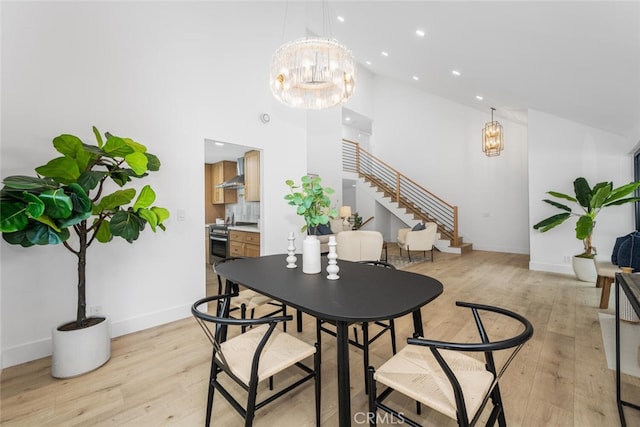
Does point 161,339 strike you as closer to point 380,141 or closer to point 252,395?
point 252,395

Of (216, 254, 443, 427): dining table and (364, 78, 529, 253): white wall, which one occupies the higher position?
(364, 78, 529, 253): white wall

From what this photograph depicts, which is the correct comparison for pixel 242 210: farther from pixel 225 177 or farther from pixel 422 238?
pixel 422 238

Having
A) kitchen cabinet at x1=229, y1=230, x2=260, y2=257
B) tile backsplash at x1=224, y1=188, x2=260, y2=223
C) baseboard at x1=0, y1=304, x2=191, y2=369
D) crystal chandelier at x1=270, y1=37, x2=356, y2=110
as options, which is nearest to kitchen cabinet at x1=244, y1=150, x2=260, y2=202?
kitchen cabinet at x1=229, y1=230, x2=260, y2=257

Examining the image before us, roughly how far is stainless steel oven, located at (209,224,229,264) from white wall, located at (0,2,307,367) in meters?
1.58

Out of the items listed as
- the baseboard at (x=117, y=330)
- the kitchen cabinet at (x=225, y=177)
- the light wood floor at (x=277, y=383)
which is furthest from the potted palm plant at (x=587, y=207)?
the kitchen cabinet at (x=225, y=177)

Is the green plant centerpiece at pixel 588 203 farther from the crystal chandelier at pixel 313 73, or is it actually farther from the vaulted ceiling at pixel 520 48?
the crystal chandelier at pixel 313 73

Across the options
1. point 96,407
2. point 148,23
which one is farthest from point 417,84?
point 96,407

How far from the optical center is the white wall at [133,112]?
2.21 m

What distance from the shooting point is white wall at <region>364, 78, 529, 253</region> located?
710 centimetres

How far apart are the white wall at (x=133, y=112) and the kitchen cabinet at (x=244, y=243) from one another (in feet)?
2.13

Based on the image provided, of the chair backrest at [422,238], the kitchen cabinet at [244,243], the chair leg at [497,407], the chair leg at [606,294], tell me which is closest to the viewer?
the chair leg at [497,407]

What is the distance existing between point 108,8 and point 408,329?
431 cm

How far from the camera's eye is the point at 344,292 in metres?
1.47

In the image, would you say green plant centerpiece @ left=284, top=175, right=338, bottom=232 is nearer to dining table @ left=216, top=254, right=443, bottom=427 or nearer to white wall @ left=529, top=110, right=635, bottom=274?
dining table @ left=216, top=254, right=443, bottom=427
